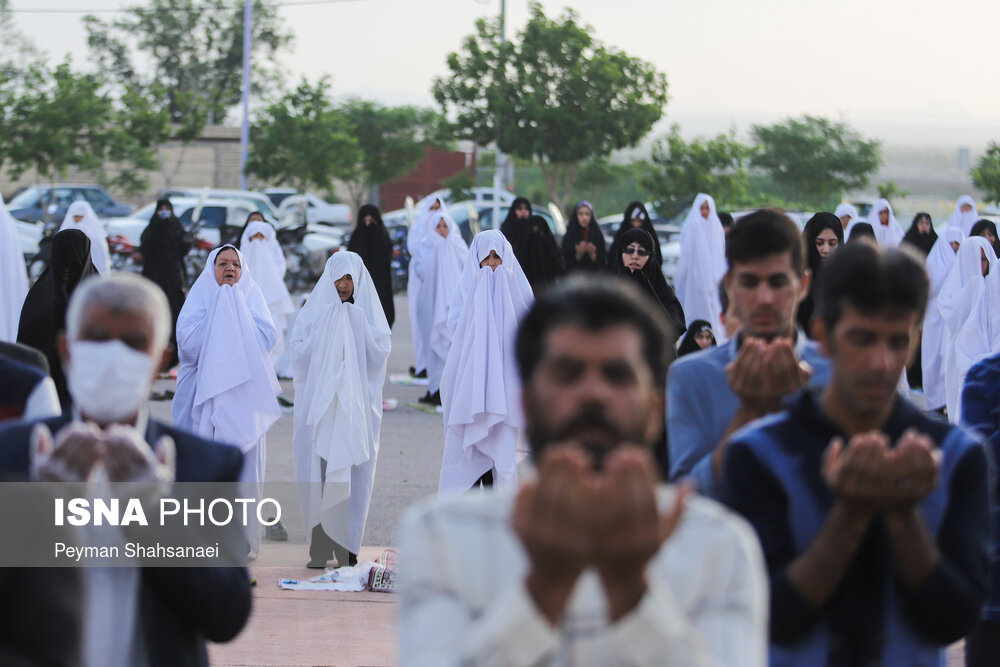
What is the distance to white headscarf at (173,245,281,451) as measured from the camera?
7336 mm

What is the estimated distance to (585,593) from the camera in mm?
1699

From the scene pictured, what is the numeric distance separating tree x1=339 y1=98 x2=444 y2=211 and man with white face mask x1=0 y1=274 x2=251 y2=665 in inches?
1761

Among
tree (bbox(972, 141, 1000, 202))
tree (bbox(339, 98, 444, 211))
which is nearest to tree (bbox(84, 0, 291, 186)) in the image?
tree (bbox(339, 98, 444, 211))

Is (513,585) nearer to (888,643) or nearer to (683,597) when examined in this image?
(683,597)

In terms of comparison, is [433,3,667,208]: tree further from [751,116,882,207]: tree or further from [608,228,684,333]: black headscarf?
[608,228,684,333]: black headscarf

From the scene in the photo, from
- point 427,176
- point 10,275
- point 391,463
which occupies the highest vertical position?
point 427,176

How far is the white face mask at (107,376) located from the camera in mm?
2326

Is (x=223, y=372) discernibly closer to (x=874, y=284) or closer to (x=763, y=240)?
(x=763, y=240)

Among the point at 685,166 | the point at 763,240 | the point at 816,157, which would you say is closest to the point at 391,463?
the point at 763,240

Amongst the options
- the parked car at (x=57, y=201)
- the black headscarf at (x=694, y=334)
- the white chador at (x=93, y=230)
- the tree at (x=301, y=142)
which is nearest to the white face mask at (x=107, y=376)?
the black headscarf at (x=694, y=334)

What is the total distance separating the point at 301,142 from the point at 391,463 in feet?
89.8

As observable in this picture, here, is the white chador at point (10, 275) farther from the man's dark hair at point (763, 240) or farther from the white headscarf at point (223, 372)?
the man's dark hair at point (763, 240)

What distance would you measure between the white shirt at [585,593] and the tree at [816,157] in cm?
4329

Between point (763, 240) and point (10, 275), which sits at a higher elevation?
point (763, 240)
